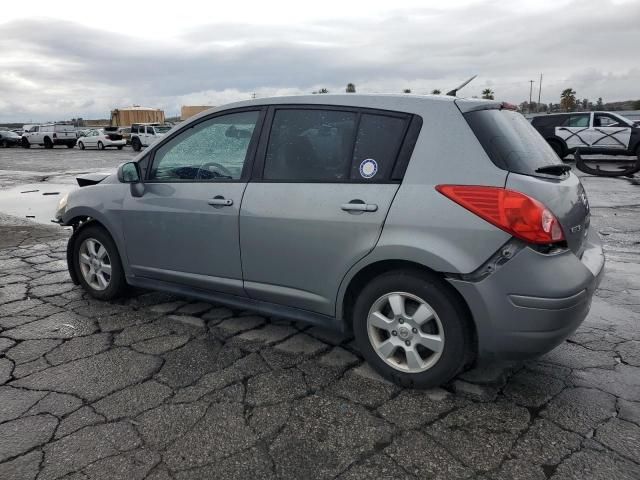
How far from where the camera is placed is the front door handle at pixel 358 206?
9.07 feet

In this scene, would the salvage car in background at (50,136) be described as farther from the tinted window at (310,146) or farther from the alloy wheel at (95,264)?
the tinted window at (310,146)

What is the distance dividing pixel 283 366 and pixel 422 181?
1411 millimetres

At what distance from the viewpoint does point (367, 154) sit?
2.88m

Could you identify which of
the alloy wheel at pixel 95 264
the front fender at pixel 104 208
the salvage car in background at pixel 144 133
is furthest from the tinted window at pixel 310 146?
the salvage car in background at pixel 144 133

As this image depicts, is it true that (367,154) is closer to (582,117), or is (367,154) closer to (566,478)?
(566,478)

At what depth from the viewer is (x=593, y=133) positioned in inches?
676

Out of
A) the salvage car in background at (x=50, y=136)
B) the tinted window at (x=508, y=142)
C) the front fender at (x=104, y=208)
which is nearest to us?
the tinted window at (x=508, y=142)

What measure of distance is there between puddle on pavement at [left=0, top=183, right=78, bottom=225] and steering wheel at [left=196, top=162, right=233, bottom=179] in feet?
18.0

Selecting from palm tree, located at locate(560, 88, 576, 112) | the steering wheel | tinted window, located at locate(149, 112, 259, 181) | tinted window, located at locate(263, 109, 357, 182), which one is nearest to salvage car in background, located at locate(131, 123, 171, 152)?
tinted window, located at locate(149, 112, 259, 181)

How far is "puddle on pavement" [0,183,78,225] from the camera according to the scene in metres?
8.80

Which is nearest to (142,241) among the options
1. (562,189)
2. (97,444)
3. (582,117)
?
(97,444)

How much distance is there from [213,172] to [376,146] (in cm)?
124

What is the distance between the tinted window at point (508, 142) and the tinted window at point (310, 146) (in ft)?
2.35

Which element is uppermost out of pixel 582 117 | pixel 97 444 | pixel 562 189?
pixel 582 117
